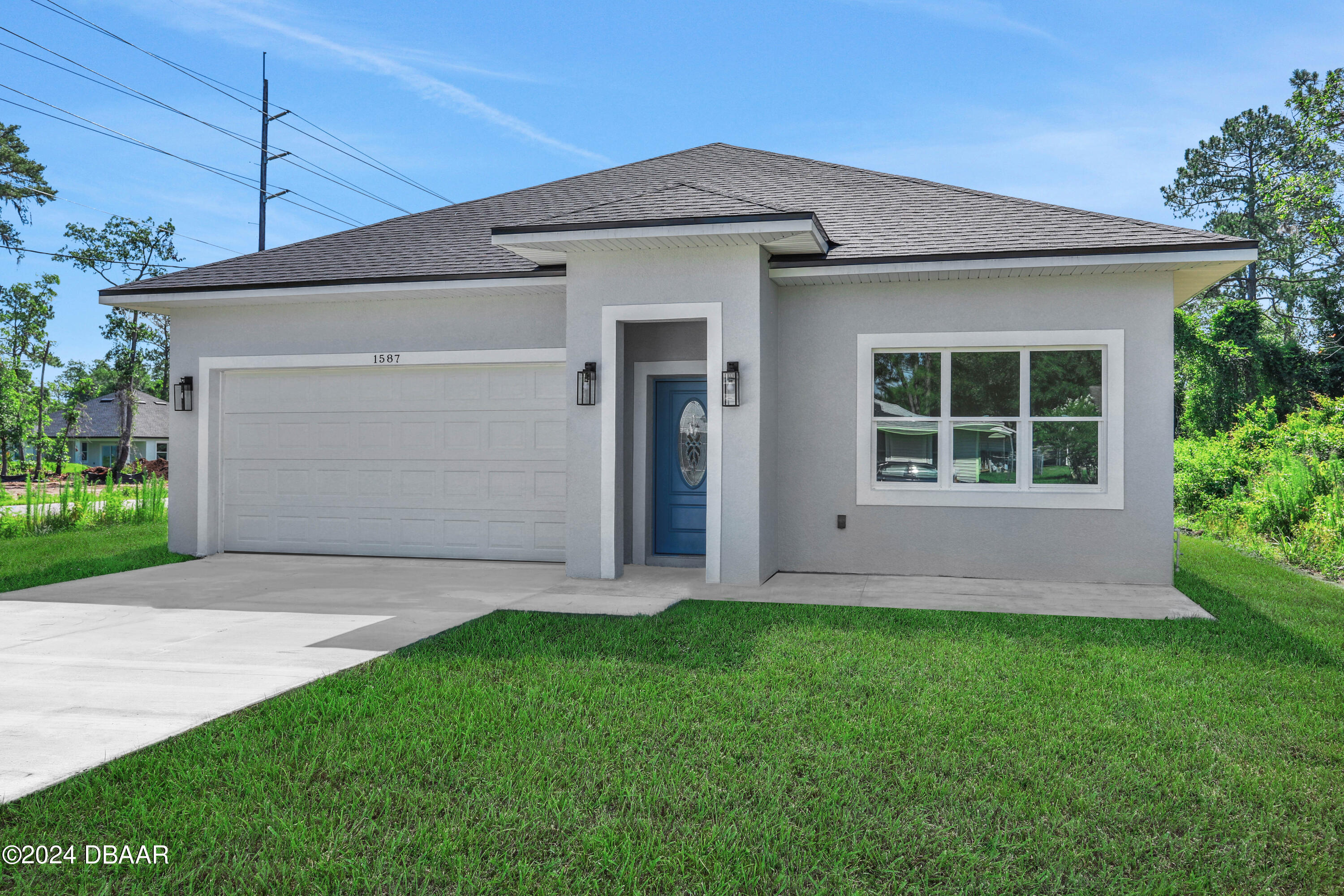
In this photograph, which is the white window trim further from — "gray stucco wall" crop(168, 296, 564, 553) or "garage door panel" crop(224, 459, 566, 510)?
"gray stucco wall" crop(168, 296, 564, 553)

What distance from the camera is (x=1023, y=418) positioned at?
358 inches

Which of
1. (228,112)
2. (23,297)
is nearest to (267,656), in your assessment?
(228,112)

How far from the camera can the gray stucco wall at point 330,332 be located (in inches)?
406

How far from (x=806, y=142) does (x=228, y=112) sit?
17357 millimetres

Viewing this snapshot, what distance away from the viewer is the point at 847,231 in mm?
9773

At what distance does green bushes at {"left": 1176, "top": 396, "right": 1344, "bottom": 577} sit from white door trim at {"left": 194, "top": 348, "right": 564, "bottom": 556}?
35.5 ft

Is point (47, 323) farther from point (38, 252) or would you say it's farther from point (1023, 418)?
point (1023, 418)

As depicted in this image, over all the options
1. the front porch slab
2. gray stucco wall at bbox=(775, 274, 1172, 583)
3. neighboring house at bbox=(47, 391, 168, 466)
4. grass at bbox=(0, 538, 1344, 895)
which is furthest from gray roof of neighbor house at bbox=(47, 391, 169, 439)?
grass at bbox=(0, 538, 1344, 895)

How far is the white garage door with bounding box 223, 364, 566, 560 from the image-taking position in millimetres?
10438

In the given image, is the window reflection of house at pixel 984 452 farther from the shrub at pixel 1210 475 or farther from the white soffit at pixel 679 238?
the shrub at pixel 1210 475

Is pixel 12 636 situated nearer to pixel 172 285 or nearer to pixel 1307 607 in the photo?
pixel 172 285

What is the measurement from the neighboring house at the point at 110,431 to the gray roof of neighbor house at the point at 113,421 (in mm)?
24

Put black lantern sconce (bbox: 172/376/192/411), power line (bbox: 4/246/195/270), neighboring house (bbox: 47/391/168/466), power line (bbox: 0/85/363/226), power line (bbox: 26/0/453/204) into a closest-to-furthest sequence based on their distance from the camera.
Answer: black lantern sconce (bbox: 172/376/192/411) < power line (bbox: 26/0/453/204) < power line (bbox: 0/85/363/226) < power line (bbox: 4/246/195/270) < neighboring house (bbox: 47/391/168/466)

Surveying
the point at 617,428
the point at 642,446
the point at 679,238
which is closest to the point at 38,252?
the point at 642,446
